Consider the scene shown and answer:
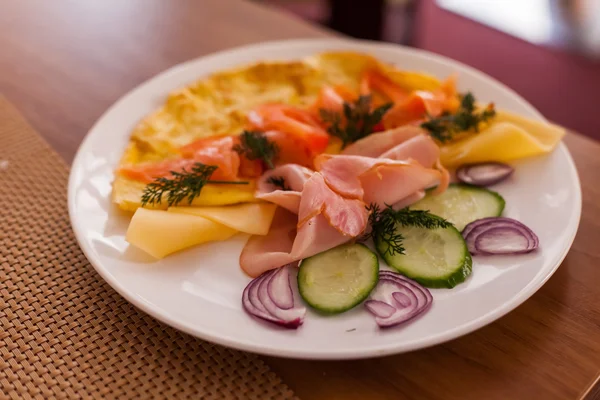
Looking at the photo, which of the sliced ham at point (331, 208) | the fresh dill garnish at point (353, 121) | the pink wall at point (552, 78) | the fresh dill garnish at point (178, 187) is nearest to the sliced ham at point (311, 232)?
the sliced ham at point (331, 208)

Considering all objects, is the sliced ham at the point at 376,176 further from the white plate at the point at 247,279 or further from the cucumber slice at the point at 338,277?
the white plate at the point at 247,279

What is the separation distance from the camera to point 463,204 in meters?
1.87

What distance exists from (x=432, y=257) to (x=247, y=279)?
0.49 meters

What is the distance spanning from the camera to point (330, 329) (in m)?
1.46

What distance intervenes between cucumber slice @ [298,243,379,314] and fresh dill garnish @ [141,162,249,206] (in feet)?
1.34

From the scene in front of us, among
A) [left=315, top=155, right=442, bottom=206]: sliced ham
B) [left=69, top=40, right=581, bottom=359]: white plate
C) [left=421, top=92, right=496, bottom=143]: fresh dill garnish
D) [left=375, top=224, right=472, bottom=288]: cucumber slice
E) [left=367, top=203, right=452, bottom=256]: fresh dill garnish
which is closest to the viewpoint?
[left=69, top=40, right=581, bottom=359]: white plate

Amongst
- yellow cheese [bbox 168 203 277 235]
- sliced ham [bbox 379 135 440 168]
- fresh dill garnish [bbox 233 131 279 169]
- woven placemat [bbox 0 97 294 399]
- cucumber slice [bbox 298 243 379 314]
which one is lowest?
woven placemat [bbox 0 97 294 399]

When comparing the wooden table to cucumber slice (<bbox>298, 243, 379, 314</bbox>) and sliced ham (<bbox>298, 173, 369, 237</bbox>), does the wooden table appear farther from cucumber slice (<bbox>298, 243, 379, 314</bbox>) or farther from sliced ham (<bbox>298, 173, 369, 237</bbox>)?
sliced ham (<bbox>298, 173, 369, 237</bbox>)

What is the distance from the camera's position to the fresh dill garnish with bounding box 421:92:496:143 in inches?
81.8

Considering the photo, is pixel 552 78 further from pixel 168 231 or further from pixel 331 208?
pixel 168 231

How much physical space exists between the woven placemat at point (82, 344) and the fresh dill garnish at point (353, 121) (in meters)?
0.87

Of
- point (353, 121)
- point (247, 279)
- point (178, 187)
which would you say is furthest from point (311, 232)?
point (353, 121)

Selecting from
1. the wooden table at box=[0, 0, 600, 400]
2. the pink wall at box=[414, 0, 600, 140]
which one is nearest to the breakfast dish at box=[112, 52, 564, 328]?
the wooden table at box=[0, 0, 600, 400]

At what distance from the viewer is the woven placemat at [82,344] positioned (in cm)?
143
